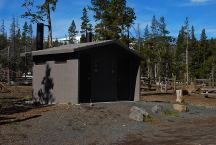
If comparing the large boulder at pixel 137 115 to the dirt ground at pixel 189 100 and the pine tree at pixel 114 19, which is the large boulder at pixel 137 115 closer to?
the dirt ground at pixel 189 100

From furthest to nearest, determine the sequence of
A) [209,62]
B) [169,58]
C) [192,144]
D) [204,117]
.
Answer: [209,62] → [169,58] → [204,117] → [192,144]

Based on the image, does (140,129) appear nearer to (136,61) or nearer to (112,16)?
(136,61)

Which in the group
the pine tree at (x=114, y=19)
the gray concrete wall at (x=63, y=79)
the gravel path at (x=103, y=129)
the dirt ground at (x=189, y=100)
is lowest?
the gravel path at (x=103, y=129)

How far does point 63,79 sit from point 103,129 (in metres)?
7.09

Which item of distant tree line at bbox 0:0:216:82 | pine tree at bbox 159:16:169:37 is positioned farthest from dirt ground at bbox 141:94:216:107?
pine tree at bbox 159:16:169:37

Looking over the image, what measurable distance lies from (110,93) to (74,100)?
3.23 m

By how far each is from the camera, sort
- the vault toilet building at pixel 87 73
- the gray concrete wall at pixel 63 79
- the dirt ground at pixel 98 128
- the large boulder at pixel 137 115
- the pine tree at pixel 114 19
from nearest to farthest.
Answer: the dirt ground at pixel 98 128, the large boulder at pixel 137 115, the gray concrete wall at pixel 63 79, the vault toilet building at pixel 87 73, the pine tree at pixel 114 19

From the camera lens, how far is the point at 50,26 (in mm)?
39250

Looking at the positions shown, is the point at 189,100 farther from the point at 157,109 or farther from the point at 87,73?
the point at 157,109

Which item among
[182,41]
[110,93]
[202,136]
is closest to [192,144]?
[202,136]

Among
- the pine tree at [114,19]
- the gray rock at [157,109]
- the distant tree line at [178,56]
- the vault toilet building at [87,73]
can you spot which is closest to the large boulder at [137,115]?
the gray rock at [157,109]

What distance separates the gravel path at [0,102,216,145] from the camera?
12641mm

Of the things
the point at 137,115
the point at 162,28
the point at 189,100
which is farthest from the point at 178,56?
the point at 137,115

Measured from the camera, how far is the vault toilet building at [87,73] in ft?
69.4
